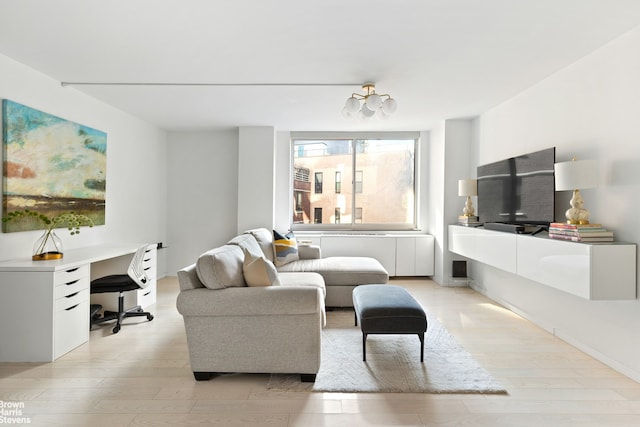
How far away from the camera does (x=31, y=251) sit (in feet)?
11.1

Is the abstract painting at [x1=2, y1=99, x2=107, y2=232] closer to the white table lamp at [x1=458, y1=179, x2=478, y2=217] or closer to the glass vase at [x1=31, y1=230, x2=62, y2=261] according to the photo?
the glass vase at [x1=31, y1=230, x2=62, y2=261]

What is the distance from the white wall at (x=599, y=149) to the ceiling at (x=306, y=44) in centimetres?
19

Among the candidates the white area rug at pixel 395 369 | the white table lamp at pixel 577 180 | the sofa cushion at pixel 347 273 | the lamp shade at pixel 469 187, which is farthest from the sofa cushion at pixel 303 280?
the lamp shade at pixel 469 187

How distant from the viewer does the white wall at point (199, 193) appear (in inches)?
238

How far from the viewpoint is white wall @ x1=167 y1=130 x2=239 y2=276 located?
6.05 metres

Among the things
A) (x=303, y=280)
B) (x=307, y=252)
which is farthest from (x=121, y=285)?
(x=307, y=252)

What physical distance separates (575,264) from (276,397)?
229 cm

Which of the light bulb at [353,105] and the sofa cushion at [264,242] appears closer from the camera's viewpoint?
the light bulb at [353,105]

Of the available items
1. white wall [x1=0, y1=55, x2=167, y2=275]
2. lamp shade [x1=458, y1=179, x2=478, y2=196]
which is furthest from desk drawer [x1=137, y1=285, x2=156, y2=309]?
lamp shade [x1=458, y1=179, x2=478, y2=196]

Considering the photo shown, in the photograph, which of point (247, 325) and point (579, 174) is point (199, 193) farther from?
point (579, 174)

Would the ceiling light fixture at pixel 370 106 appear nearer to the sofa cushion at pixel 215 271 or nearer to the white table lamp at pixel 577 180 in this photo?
the white table lamp at pixel 577 180

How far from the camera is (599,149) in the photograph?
9.57 feet

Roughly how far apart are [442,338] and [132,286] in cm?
293

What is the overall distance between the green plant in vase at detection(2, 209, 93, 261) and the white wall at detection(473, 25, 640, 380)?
14.6 ft
